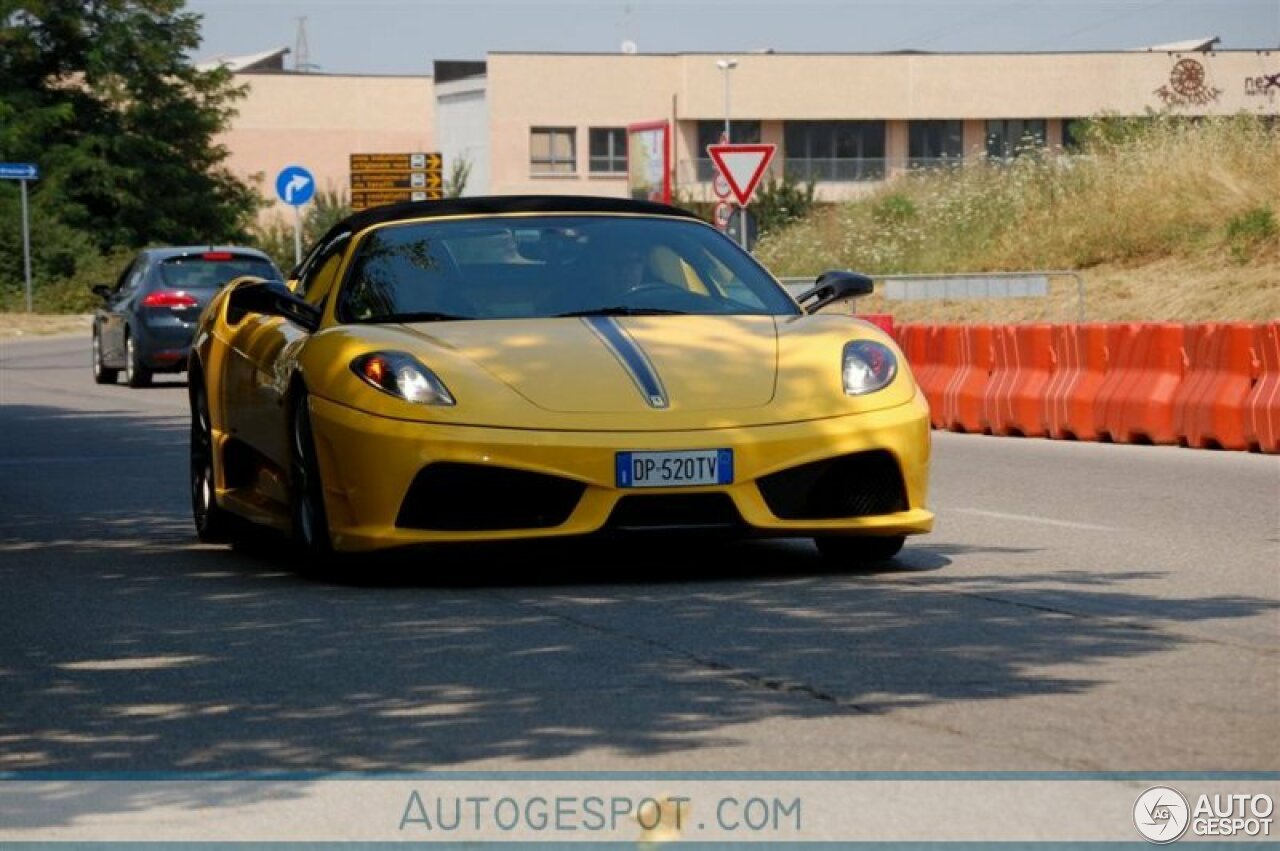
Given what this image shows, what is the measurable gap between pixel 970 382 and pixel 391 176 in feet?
107

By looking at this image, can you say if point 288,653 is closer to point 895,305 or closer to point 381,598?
point 381,598

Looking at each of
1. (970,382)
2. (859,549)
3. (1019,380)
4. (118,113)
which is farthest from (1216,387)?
(118,113)

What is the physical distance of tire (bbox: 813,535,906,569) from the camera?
9.77 meters

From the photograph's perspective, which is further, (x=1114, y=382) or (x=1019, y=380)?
(x=1019, y=380)

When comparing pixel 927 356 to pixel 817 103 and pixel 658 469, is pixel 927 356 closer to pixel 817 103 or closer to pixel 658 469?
pixel 658 469

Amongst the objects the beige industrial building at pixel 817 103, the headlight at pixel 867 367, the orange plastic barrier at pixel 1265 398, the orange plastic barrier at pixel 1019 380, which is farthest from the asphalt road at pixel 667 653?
the beige industrial building at pixel 817 103

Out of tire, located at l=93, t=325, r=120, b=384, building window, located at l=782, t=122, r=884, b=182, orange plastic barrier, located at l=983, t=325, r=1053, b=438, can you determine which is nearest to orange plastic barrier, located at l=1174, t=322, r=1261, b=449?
orange plastic barrier, located at l=983, t=325, r=1053, b=438

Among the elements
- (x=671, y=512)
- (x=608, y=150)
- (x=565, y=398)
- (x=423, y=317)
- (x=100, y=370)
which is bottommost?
(x=100, y=370)

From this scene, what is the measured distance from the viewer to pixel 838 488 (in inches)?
373

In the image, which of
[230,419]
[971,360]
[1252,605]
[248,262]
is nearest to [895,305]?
[248,262]

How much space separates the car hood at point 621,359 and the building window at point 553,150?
316ft

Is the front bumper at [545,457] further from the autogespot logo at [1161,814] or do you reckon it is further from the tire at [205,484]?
Answer: the autogespot logo at [1161,814]

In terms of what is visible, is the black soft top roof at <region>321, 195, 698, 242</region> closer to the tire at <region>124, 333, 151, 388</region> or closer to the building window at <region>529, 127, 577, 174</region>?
the tire at <region>124, 333, 151, 388</region>

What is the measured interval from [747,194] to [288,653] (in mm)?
23057
